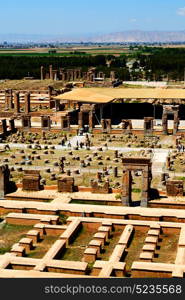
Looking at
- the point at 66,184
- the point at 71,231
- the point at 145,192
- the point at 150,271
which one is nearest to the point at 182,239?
the point at 150,271

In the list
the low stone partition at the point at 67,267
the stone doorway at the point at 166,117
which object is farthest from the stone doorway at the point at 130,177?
the stone doorway at the point at 166,117

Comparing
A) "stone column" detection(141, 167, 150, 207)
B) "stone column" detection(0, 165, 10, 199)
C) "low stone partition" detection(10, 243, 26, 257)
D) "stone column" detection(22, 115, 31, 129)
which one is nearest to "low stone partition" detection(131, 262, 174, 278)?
"low stone partition" detection(10, 243, 26, 257)

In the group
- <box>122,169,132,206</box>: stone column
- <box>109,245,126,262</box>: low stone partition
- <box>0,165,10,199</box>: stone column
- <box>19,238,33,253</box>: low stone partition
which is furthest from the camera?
<box>0,165,10,199</box>: stone column

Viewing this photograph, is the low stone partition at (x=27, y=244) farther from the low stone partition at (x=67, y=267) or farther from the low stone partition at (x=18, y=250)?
the low stone partition at (x=67, y=267)

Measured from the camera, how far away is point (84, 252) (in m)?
19.4

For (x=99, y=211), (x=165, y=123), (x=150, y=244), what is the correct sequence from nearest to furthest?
(x=150, y=244), (x=99, y=211), (x=165, y=123)

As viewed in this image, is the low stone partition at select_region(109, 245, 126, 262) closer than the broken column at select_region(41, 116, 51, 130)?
Yes

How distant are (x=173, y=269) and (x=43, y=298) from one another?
6.58m

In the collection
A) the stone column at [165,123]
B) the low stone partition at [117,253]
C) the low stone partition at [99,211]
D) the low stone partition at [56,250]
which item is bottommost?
the low stone partition at [99,211]

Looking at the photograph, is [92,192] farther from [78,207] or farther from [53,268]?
[53,268]

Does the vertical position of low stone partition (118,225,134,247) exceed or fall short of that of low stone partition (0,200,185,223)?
it exceeds it

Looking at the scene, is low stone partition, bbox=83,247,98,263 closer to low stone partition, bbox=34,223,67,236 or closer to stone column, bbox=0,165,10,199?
low stone partition, bbox=34,223,67,236

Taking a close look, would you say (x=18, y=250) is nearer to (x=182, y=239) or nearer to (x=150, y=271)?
(x=150, y=271)

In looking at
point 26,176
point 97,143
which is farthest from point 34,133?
point 26,176
